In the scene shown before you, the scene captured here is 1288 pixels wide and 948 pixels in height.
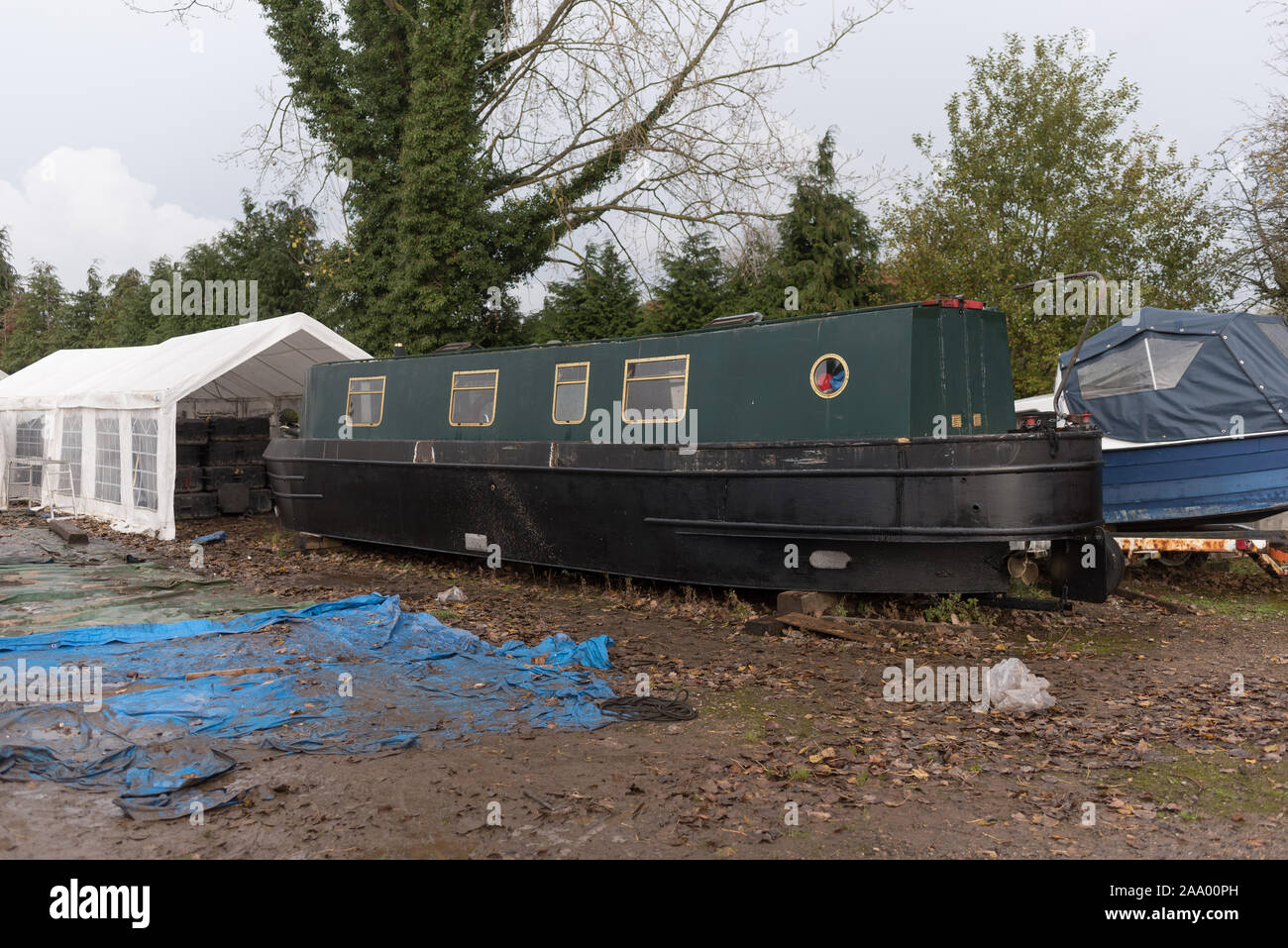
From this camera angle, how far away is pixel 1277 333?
1026 cm

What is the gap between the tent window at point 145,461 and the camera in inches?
557

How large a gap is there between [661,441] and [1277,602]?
6.38m

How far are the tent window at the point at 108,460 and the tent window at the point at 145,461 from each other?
722 mm

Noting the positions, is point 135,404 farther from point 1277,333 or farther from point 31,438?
point 1277,333

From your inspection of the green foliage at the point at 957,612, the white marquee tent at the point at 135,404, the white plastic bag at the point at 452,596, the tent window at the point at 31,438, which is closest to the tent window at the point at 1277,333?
the green foliage at the point at 957,612

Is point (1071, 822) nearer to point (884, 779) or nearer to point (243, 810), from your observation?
point (884, 779)

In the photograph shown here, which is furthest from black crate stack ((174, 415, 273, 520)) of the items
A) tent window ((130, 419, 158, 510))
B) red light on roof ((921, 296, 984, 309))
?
red light on roof ((921, 296, 984, 309))

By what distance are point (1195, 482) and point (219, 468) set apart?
1464 cm

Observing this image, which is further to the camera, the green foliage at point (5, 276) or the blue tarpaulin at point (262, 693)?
the green foliage at point (5, 276)

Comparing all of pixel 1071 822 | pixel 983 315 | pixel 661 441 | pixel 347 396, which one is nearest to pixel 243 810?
pixel 1071 822

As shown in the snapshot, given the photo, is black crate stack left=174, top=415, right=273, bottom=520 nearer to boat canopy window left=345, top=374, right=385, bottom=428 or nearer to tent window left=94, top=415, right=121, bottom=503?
tent window left=94, top=415, right=121, bottom=503

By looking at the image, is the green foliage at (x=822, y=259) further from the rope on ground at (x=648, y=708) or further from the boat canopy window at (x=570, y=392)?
the rope on ground at (x=648, y=708)

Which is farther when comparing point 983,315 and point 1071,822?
point 983,315

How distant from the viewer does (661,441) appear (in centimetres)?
914
